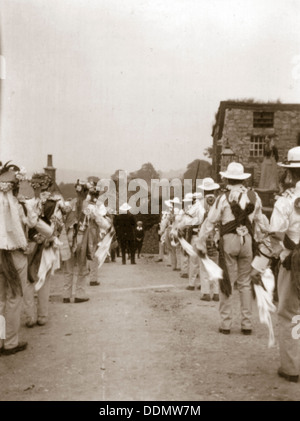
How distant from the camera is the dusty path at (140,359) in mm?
4566

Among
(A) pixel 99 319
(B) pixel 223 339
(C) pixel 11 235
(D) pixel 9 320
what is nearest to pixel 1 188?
(C) pixel 11 235

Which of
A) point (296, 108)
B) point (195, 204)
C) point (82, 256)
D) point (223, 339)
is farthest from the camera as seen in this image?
point (296, 108)

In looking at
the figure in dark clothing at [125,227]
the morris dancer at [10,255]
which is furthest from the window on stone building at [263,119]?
the morris dancer at [10,255]

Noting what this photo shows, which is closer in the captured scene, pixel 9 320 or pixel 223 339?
pixel 9 320

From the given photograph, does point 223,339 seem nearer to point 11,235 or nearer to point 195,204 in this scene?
point 11,235

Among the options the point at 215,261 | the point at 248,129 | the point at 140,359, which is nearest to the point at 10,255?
the point at 140,359

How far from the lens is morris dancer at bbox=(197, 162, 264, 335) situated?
271 inches

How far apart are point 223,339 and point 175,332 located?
0.63m

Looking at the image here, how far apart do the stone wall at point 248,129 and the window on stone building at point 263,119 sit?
0.22 meters

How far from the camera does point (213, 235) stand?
9.06 meters

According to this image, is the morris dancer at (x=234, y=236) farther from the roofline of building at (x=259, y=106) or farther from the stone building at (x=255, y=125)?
the roofline of building at (x=259, y=106)

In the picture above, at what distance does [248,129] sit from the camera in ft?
92.1

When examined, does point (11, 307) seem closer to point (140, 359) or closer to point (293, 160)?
point (140, 359)

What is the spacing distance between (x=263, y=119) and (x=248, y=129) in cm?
Answer: 95
